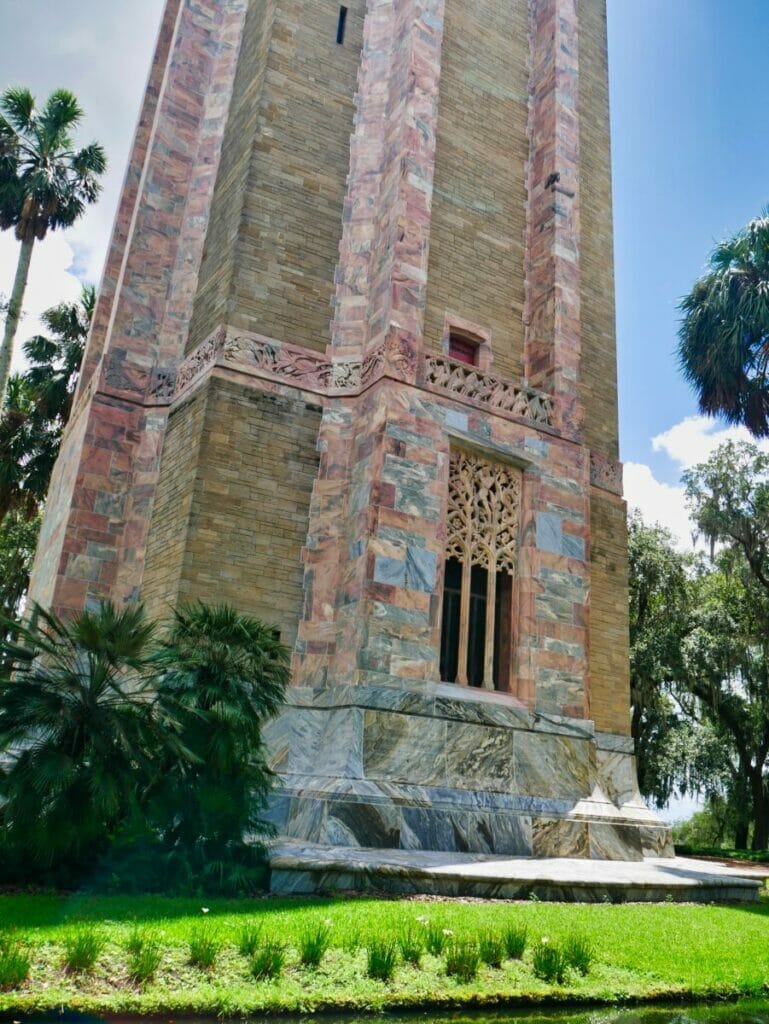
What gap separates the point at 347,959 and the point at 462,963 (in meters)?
0.83

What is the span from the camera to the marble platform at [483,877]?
8.77m

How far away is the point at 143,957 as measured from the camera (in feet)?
17.8

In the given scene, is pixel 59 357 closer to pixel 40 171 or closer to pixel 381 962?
pixel 40 171

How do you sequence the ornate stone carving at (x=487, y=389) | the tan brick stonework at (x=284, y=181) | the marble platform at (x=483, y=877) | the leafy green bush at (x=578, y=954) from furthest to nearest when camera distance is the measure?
the tan brick stonework at (x=284, y=181)
the ornate stone carving at (x=487, y=389)
the marble platform at (x=483, y=877)
the leafy green bush at (x=578, y=954)

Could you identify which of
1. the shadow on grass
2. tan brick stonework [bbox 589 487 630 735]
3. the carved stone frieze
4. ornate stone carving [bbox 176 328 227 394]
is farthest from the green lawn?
ornate stone carving [bbox 176 328 227 394]

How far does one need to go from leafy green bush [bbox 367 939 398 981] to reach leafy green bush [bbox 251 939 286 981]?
0.60m

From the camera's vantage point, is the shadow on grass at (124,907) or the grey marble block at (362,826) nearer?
the shadow on grass at (124,907)

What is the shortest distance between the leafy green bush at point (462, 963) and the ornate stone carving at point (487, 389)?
9.87 meters

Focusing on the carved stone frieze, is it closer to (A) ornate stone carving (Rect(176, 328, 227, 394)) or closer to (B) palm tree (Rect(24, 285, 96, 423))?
(A) ornate stone carving (Rect(176, 328, 227, 394))

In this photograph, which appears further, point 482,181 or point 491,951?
point 482,181

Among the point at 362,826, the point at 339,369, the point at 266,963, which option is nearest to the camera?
the point at 266,963

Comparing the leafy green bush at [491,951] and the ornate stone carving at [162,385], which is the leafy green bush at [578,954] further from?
the ornate stone carving at [162,385]

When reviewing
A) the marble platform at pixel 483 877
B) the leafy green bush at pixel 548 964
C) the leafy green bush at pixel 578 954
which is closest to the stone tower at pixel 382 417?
the marble platform at pixel 483 877

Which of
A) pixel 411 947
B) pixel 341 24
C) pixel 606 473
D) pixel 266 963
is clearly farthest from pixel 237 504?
pixel 341 24
